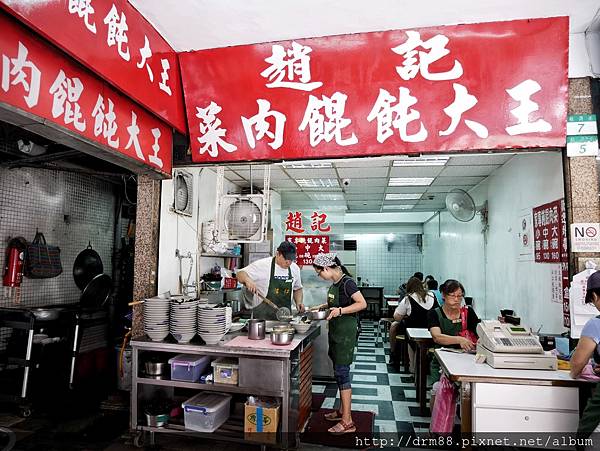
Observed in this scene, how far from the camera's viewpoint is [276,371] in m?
3.68

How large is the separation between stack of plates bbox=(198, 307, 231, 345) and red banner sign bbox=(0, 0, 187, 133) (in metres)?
1.92

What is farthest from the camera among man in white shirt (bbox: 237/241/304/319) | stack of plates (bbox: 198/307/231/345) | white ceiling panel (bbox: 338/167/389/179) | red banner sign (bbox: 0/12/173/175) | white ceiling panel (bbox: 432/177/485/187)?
white ceiling panel (bbox: 432/177/485/187)

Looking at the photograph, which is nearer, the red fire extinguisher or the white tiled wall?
the red fire extinguisher

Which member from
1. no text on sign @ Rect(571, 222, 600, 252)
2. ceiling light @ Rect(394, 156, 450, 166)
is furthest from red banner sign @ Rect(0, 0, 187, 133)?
no text on sign @ Rect(571, 222, 600, 252)

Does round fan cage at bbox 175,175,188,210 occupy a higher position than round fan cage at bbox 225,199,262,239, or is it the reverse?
round fan cage at bbox 175,175,188,210

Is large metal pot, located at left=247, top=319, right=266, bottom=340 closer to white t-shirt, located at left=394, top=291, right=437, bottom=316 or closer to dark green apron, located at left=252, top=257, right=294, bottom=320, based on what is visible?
dark green apron, located at left=252, top=257, right=294, bottom=320

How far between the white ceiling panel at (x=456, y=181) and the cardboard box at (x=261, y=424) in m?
5.83

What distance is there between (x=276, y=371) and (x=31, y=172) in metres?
4.31

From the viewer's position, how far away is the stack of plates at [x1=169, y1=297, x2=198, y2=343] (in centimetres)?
393

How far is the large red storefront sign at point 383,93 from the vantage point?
3393 mm

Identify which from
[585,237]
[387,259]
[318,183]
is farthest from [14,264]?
[387,259]

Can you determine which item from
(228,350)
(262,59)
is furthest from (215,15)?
(228,350)

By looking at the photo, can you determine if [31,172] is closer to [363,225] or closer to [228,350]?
[228,350]

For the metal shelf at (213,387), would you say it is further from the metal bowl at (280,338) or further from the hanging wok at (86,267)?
the hanging wok at (86,267)
